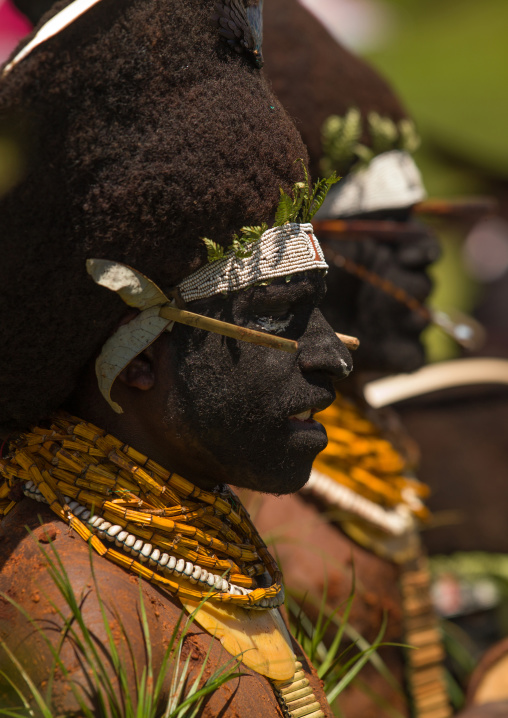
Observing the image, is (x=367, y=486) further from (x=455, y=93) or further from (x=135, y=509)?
(x=455, y=93)

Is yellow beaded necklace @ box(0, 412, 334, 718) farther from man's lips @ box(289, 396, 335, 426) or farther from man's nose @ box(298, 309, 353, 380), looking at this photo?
man's nose @ box(298, 309, 353, 380)

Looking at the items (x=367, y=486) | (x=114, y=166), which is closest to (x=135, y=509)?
(x=114, y=166)

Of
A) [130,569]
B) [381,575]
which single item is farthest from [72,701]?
[381,575]

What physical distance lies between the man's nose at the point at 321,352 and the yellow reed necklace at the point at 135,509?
0.34 meters

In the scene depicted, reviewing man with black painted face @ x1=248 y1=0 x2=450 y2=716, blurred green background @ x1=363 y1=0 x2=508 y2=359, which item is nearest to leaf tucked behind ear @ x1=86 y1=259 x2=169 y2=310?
man with black painted face @ x1=248 y1=0 x2=450 y2=716

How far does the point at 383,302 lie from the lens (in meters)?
2.66

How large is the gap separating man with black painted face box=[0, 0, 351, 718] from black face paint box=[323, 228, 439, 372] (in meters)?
1.08

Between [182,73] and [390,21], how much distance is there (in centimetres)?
609

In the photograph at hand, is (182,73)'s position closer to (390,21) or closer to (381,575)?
(381,575)

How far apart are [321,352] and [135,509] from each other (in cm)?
46

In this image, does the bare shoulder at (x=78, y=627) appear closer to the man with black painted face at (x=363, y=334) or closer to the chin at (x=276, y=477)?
the chin at (x=276, y=477)

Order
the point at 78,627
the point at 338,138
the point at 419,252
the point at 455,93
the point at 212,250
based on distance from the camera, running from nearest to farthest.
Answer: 1. the point at 78,627
2. the point at 212,250
3. the point at 338,138
4. the point at 419,252
5. the point at 455,93

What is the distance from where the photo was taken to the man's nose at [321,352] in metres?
1.49

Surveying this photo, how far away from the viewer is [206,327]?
1423mm
